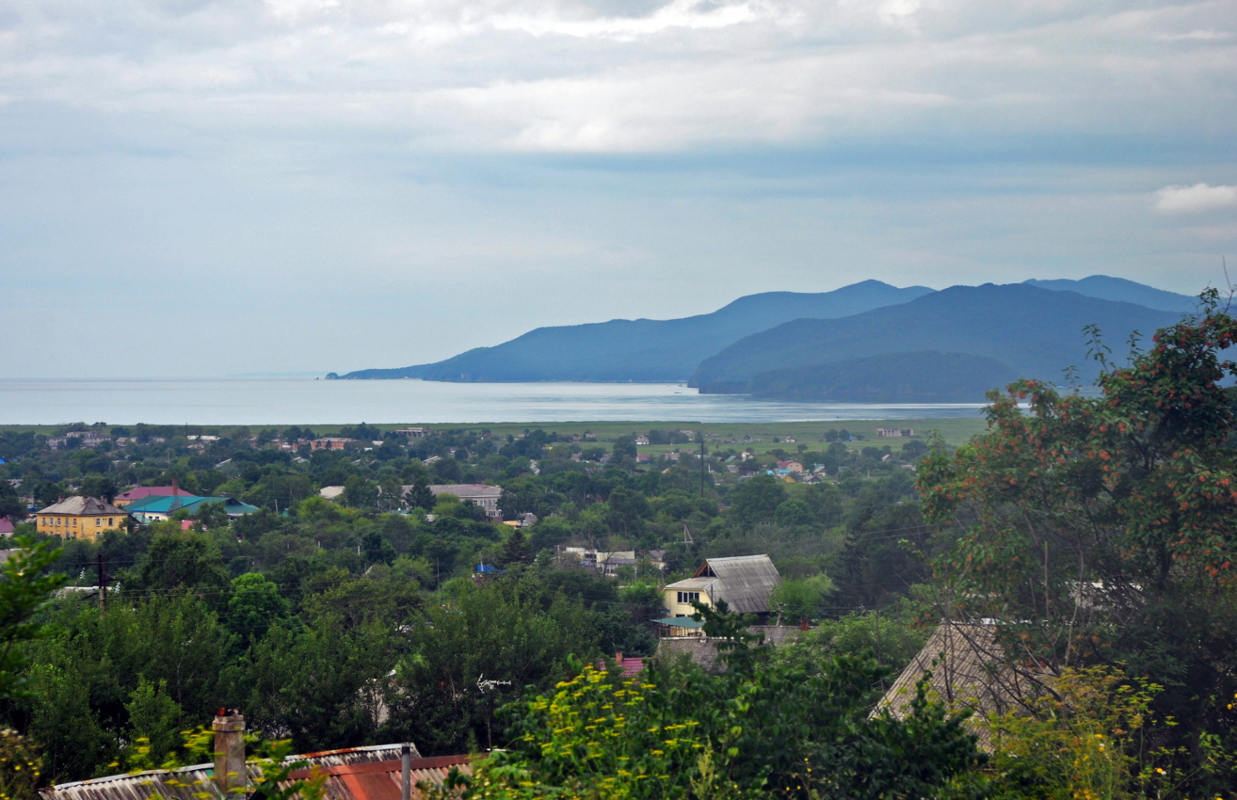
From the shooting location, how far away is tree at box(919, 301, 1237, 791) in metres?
10.6

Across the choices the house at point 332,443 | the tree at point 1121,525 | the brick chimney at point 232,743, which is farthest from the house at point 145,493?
the brick chimney at point 232,743

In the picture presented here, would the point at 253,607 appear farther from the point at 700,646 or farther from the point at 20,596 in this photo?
the point at 20,596

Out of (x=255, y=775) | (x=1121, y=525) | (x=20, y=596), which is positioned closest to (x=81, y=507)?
(x=255, y=775)

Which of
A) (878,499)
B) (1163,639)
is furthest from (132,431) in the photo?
(1163,639)

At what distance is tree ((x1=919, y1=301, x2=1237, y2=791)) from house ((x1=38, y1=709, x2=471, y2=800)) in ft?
18.3

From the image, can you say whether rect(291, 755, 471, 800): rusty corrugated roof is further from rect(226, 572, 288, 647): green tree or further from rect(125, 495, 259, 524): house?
rect(125, 495, 259, 524): house

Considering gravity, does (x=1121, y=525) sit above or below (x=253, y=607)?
above

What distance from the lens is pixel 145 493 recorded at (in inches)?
Result: 2506

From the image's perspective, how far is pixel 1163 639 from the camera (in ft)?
35.4

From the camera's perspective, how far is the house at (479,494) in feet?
209

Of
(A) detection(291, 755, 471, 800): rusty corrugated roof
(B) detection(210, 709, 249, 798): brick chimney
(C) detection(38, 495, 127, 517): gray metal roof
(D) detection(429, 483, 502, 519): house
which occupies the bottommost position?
(D) detection(429, 483, 502, 519): house

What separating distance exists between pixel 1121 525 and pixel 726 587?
2204cm

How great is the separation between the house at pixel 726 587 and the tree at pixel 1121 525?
20.5 meters

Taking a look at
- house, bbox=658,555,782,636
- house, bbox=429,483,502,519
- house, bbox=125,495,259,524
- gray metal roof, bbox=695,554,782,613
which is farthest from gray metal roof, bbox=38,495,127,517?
gray metal roof, bbox=695,554,782,613
